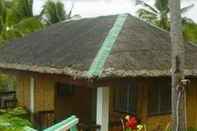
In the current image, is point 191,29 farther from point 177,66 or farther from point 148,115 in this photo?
point 177,66

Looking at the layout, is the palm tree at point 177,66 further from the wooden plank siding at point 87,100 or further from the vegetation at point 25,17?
the vegetation at point 25,17

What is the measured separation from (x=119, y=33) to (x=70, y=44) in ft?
4.86

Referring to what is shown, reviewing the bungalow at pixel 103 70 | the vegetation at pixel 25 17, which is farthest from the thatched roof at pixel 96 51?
the vegetation at pixel 25 17

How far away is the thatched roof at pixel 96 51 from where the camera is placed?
34.6 feet

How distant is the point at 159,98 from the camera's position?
12.2 meters

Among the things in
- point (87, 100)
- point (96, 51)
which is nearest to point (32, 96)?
point (87, 100)

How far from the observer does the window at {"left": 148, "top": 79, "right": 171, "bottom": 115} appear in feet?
39.3

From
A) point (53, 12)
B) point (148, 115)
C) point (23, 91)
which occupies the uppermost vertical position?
point (53, 12)

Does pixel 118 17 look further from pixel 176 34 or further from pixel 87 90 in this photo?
pixel 176 34

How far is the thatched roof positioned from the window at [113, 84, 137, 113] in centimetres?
102

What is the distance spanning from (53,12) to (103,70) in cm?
1770

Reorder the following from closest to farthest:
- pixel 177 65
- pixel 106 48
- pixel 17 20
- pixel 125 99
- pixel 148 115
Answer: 1. pixel 177 65
2. pixel 106 48
3. pixel 148 115
4. pixel 125 99
5. pixel 17 20

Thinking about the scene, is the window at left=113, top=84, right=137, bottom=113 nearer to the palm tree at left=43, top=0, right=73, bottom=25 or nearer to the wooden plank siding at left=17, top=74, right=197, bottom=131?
the wooden plank siding at left=17, top=74, right=197, bottom=131

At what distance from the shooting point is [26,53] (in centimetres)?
1404
